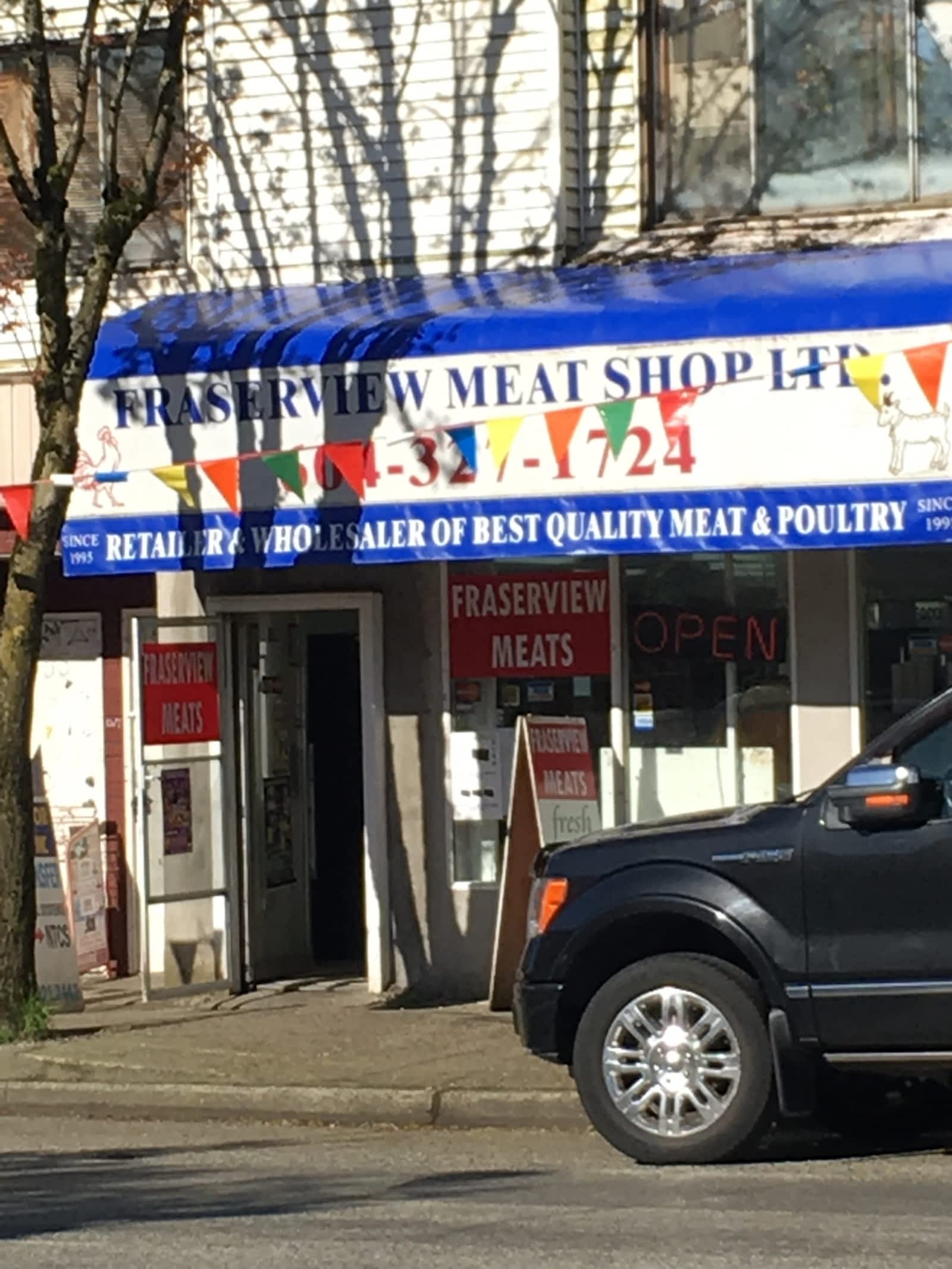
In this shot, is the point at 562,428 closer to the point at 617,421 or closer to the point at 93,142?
the point at 617,421

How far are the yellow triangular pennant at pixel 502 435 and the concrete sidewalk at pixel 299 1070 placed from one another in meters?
3.03

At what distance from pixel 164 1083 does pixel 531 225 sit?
18.2ft

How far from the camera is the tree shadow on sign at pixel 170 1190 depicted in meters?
7.91

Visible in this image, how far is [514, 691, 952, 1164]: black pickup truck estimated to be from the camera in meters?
8.41

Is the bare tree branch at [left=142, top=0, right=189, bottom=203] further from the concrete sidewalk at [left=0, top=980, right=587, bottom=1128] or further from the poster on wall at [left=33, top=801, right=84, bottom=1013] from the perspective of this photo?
the concrete sidewalk at [left=0, top=980, right=587, bottom=1128]

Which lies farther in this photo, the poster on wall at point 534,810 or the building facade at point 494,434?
the poster on wall at point 534,810

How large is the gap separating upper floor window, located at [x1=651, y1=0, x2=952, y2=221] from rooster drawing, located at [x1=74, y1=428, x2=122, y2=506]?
354cm

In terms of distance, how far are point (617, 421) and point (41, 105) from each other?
11.0 ft

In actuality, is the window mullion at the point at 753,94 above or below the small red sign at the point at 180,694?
above

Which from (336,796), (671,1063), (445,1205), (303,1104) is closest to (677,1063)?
(671,1063)

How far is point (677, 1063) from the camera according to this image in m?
8.71

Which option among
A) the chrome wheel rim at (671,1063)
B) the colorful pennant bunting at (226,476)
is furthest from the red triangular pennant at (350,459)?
the chrome wheel rim at (671,1063)

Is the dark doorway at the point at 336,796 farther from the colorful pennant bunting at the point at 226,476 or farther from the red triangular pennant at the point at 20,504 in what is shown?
the red triangular pennant at the point at 20,504

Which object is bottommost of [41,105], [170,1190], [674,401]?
[170,1190]
